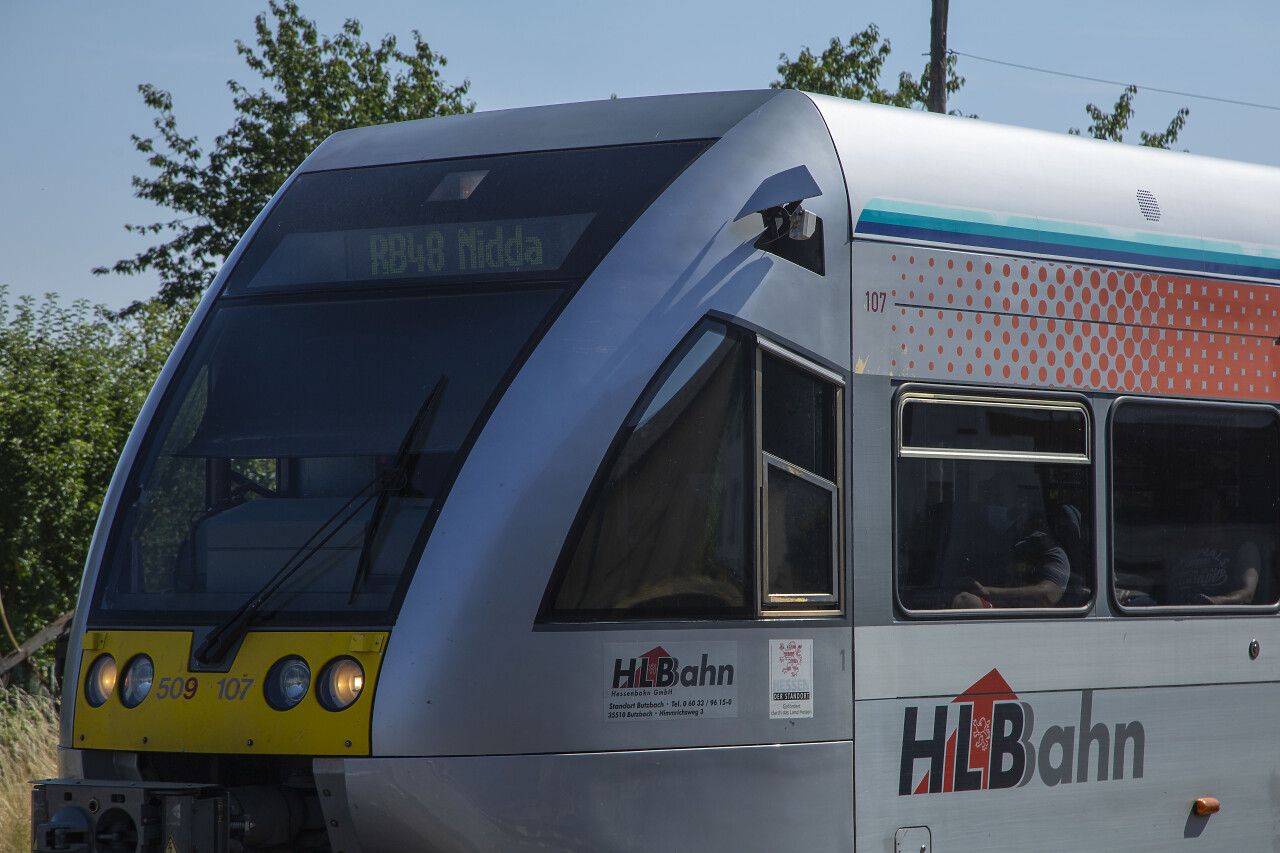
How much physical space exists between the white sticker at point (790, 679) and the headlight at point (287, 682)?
1.60 meters

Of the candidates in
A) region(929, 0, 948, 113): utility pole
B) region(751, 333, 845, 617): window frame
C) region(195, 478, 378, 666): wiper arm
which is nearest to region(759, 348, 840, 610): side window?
region(751, 333, 845, 617): window frame

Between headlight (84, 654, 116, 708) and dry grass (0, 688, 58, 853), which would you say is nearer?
headlight (84, 654, 116, 708)

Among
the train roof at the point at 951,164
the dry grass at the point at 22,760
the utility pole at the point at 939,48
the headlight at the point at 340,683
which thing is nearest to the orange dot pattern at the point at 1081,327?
the train roof at the point at 951,164

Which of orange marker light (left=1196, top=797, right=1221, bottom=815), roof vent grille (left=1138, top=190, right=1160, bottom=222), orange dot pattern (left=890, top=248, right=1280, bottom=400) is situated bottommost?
orange marker light (left=1196, top=797, right=1221, bottom=815)

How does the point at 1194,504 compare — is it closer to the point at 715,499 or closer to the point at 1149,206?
the point at 1149,206

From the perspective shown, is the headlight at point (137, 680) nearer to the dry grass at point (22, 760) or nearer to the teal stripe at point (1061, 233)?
the teal stripe at point (1061, 233)

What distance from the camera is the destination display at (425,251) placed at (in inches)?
213

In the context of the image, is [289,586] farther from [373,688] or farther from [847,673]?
[847,673]

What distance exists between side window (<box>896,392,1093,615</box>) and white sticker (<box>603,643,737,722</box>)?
848mm

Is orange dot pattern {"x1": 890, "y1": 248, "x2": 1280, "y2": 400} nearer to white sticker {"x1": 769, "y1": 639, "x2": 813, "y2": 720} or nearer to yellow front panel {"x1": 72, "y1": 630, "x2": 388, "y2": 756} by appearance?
white sticker {"x1": 769, "y1": 639, "x2": 813, "y2": 720}

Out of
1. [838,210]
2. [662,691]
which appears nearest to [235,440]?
[662,691]

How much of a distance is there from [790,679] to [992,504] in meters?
1.20

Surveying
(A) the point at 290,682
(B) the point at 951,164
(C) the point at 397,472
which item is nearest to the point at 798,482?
(C) the point at 397,472

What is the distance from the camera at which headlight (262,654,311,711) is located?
4945mm
